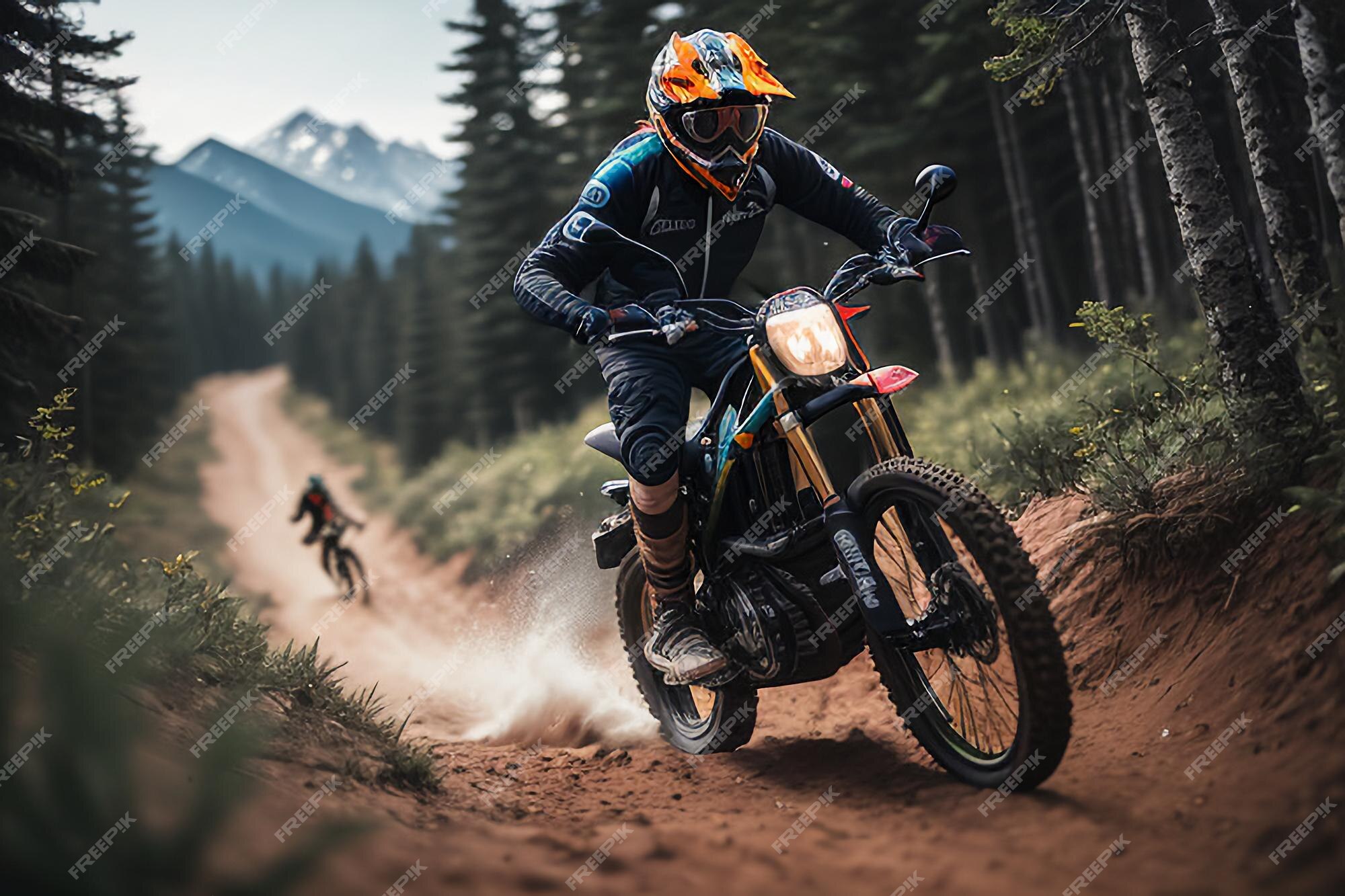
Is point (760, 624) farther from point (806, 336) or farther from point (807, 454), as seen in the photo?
point (806, 336)

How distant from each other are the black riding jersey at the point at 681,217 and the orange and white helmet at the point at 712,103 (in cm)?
20

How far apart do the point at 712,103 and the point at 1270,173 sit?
12.6 feet

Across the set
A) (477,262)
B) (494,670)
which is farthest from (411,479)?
(494,670)

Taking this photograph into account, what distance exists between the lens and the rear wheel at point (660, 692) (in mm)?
5730

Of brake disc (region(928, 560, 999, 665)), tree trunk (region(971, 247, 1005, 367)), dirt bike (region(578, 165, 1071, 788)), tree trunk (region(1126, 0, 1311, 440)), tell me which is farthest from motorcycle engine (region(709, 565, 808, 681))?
tree trunk (region(971, 247, 1005, 367))

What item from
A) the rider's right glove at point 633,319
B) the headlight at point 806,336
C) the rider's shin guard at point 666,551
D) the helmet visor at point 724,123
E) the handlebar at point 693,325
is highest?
the helmet visor at point 724,123

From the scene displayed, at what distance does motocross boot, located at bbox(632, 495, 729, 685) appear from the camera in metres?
5.01

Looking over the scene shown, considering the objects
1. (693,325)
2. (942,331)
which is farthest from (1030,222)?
(693,325)

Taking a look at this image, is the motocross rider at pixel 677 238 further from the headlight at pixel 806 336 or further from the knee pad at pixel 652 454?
the headlight at pixel 806 336

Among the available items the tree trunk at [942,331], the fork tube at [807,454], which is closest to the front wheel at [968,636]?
the fork tube at [807,454]

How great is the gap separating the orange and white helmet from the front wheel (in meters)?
1.85

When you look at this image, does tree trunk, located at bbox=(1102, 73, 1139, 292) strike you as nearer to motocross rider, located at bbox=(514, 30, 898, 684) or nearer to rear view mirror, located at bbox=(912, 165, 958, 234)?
motocross rider, located at bbox=(514, 30, 898, 684)

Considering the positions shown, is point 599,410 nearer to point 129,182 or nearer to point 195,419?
point 129,182

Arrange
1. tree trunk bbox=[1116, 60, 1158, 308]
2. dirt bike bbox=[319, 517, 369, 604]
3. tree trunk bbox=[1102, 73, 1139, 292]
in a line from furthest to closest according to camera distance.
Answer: dirt bike bbox=[319, 517, 369, 604] < tree trunk bbox=[1102, 73, 1139, 292] < tree trunk bbox=[1116, 60, 1158, 308]
